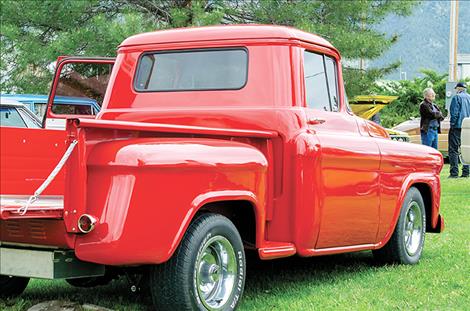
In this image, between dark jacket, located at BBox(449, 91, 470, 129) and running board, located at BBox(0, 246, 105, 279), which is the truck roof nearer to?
running board, located at BBox(0, 246, 105, 279)

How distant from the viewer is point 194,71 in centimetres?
658

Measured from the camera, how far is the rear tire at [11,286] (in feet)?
20.1

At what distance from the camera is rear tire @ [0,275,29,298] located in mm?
6137

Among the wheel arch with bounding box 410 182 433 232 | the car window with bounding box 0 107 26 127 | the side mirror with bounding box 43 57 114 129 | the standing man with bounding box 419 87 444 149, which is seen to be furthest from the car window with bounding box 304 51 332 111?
the standing man with bounding box 419 87 444 149

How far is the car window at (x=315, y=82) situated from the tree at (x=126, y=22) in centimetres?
1020

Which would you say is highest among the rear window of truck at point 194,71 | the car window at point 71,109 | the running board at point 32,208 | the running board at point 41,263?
the rear window of truck at point 194,71

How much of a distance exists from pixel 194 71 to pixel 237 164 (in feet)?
4.50

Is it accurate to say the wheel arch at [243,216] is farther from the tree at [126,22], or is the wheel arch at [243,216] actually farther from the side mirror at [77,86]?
the tree at [126,22]

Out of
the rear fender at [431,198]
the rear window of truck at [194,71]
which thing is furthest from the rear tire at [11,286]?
the rear fender at [431,198]

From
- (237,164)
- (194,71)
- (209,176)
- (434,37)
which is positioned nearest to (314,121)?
(194,71)

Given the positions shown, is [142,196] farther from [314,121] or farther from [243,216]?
[314,121]

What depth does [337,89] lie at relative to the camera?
7035mm

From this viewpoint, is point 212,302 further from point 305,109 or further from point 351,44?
point 351,44

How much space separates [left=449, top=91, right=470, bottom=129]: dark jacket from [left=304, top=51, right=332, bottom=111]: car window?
1062 centimetres
